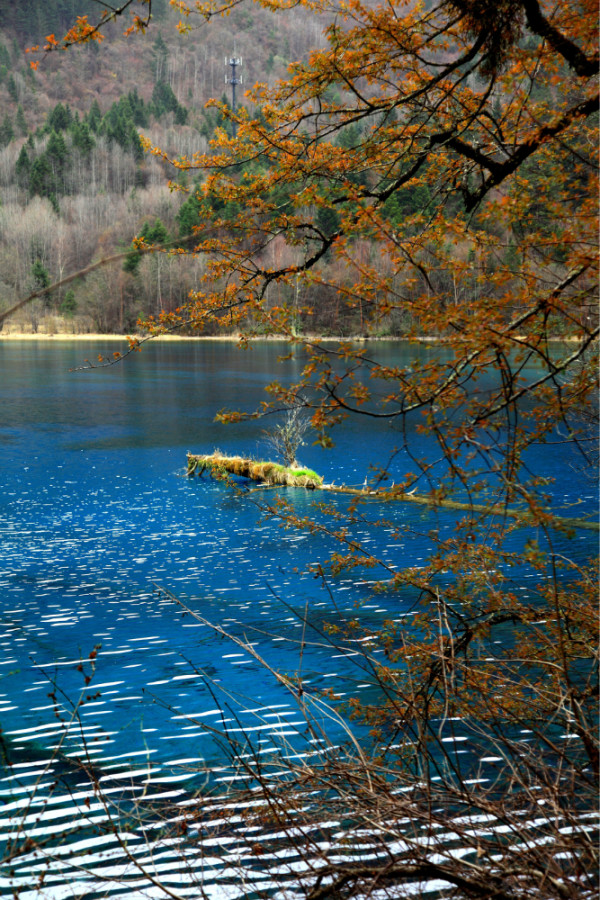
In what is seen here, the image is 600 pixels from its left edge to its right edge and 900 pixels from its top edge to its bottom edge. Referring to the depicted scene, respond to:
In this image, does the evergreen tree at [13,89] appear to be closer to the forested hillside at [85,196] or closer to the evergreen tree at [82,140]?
the forested hillside at [85,196]

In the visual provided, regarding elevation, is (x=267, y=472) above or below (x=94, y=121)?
below

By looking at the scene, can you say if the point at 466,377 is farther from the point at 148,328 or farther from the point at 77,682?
the point at 77,682

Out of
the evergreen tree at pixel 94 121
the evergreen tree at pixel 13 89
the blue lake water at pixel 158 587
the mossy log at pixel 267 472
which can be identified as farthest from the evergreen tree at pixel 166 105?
the mossy log at pixel 267 472

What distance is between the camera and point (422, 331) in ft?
14.9

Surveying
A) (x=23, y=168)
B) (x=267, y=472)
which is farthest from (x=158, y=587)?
(x=23, y=168)

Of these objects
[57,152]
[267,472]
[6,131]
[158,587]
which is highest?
[6,131]

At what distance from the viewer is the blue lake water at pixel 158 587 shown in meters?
8.76

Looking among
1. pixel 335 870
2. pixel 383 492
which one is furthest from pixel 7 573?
pixel 335 870

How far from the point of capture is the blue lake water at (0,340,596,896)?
876 cm

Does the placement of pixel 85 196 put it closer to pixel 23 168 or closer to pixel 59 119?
pixel 23 168

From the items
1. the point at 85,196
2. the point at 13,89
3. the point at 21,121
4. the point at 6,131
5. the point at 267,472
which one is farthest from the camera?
the point at 13,89

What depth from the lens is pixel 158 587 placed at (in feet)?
38.7

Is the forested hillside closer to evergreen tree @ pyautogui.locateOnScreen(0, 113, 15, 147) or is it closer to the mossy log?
evergreen tree @ pyautogui.locateOnScreen(0, 113, 15, 147)

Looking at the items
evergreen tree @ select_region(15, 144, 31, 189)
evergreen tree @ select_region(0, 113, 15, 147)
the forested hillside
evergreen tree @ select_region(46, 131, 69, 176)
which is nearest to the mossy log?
the forested hillside
